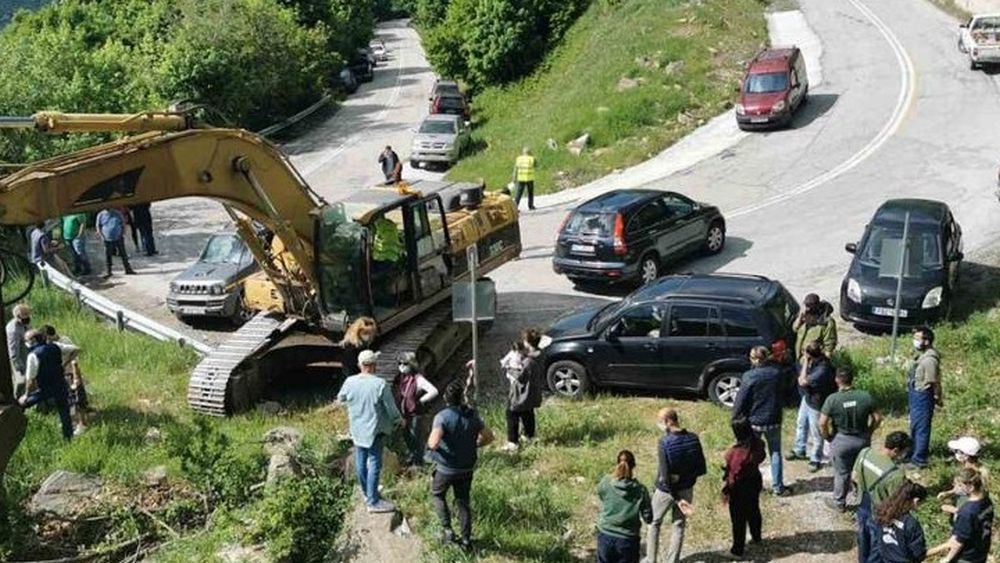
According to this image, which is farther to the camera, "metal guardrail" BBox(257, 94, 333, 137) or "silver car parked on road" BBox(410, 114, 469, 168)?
"metal guardrail" BBox(257, 94, 333, 137)

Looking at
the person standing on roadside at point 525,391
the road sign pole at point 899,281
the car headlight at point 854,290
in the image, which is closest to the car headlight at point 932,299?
the road sign pole at point 899,281

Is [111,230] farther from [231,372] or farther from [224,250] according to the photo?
[231,372]

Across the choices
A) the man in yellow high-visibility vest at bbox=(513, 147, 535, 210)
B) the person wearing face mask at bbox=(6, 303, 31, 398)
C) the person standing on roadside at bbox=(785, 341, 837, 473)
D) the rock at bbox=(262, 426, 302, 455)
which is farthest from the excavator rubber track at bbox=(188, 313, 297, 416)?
the man in yellow high-visibility vest at bbox=(513, 147, 535, 210)

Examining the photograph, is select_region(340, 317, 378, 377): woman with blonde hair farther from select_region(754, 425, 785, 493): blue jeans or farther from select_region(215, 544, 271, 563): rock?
select_region(754, 425, 785, 493): blue jeans

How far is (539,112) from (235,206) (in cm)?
2381

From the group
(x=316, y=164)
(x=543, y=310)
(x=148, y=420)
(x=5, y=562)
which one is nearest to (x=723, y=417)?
(x=543, y=310)

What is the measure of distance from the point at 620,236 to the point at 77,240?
37.0ft

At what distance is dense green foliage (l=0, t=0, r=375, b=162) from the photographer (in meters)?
28.8

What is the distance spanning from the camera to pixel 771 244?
896 inches

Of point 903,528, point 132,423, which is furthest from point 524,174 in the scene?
point 903,528

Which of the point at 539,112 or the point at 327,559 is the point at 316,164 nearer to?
the point at 539,112

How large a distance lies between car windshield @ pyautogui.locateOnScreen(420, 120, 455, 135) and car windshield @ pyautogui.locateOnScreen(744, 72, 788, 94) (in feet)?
33.0

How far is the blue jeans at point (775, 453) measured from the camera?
1185 centimetres

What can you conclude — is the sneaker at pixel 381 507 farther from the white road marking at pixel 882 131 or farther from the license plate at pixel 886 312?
the white road marking at pixel 882 131
